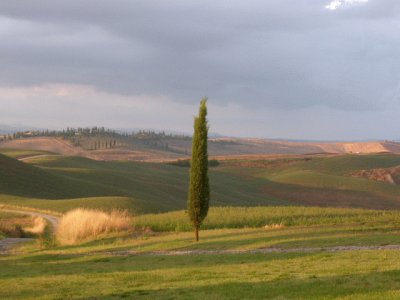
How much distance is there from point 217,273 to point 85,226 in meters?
18.2

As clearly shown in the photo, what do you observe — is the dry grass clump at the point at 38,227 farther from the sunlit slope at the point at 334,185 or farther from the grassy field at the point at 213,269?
the sunlit slope at the point at 334,185

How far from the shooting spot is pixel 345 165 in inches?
4678

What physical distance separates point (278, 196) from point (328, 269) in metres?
68.6

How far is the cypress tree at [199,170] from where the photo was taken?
1096 inches

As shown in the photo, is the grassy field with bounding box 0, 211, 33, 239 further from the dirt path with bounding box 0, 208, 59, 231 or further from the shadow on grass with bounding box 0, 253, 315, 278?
the shadow on grass with bounding box 0, 253, 315, 278

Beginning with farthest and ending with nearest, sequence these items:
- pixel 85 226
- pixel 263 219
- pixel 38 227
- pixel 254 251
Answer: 1. pixel 38 227
2. pixel 263 219
3. pixel 85 226
4. pixel 254 251

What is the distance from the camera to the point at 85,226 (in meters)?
33.1

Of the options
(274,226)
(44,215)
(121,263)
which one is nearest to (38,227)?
(44,215)

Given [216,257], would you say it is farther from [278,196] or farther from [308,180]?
[308,180]

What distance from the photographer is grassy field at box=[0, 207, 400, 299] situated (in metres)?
12.8

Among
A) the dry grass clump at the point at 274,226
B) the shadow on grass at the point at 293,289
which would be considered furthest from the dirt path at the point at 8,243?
the shadow on grass at the point at 293,289

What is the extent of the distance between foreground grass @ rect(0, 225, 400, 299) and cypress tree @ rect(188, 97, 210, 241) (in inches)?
77.5

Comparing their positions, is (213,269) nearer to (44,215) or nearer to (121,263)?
(121,263)

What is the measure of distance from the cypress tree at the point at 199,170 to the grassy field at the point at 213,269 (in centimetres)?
138
